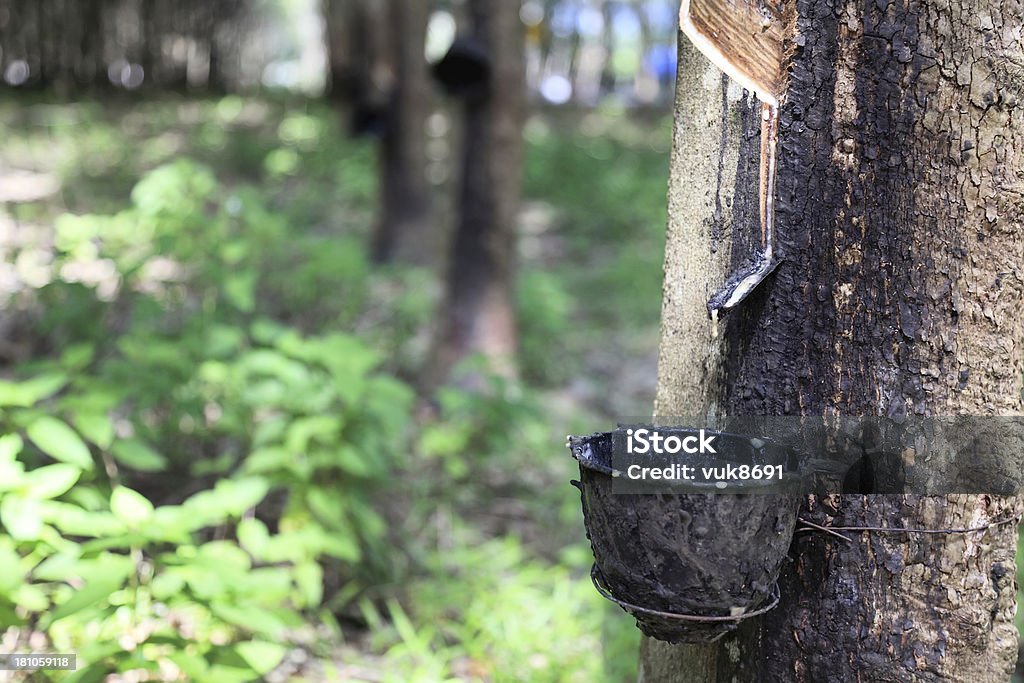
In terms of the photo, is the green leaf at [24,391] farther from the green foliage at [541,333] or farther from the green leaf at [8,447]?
the green foliage at [541,333]

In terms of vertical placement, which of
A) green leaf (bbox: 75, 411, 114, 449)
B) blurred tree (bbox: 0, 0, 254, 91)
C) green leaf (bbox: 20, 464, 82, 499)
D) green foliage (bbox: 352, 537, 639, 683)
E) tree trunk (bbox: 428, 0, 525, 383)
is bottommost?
green foliage (bbox: 352, 537, 639, 683)

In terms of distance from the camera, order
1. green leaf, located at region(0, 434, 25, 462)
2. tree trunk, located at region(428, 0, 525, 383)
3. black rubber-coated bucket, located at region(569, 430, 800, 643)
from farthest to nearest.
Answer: tree trunk, located at region(428, 0, 525, 383) < green leaf, located at region(0, 434, 25, 462) < black rubber-coated bucket, located at region(569, 430, 800, 643)

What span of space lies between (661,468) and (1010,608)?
578 millimetres

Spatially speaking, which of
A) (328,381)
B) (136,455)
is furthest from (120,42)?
(136,455)

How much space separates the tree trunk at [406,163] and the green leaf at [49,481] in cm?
537

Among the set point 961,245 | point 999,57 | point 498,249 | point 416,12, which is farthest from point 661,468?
point 416,12

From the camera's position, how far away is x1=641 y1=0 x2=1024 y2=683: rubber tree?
4.09ft

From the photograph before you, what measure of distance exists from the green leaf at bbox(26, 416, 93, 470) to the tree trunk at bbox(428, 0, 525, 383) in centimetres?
280

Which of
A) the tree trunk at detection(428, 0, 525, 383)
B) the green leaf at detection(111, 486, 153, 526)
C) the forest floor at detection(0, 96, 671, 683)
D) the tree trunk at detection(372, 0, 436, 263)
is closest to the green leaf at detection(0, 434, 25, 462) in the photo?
the green leaf at detection(111, 486, 153, 526)

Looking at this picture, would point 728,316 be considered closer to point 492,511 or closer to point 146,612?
point 146,612

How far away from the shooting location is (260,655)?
1990 millimetres

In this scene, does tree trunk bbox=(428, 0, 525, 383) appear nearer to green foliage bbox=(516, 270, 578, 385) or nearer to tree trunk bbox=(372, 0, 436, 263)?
green foliage bbox=(516, 270, 578, 385)

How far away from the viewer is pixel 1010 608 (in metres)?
1.36

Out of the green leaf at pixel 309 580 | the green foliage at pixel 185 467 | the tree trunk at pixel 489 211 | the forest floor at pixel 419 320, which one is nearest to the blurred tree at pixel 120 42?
the forest floor at pixel 419 320
